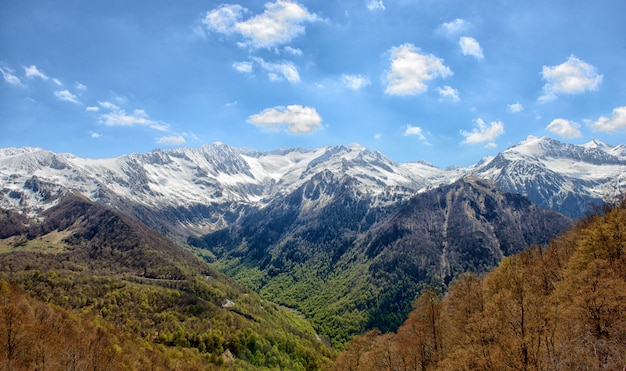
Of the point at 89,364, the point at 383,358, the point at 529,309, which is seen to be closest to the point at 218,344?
the point at 89,364

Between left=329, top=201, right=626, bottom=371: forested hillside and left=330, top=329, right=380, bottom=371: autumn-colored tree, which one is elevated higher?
left=329, top=201, right=626, bottom=371: forested hillside

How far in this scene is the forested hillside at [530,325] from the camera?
43.3m

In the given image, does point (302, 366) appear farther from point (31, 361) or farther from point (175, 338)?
point (31, 361)

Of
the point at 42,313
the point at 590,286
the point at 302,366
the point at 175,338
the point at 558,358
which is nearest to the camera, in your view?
the point at 558,358

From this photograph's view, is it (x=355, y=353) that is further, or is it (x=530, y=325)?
(x=355, y=353)

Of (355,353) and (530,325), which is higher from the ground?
(530,325)

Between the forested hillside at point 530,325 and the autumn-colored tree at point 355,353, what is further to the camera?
the autumn-colored tree at point 355,353

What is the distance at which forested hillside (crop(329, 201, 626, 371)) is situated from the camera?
1705 inches

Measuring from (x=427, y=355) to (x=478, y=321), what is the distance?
19635 mm

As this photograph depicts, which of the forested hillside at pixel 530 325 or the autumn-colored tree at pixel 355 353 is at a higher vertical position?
the forested hillside at pixel 530 325

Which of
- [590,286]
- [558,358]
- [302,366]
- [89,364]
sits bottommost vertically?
[302,366]

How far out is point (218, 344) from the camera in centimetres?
16162

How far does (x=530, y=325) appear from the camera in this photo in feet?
156

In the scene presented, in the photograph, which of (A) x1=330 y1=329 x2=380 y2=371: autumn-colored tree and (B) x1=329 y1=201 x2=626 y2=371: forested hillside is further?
(A) x1=330 y1=329 x2=380 y2=371: autumn-colored tree
